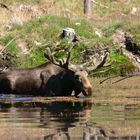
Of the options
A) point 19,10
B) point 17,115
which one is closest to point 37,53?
point 19,10

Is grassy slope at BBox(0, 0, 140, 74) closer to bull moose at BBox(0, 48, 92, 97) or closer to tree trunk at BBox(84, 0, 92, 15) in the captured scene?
tree trunk at BBox(84, 0, 92, 15)

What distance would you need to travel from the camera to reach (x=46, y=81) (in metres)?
22.1

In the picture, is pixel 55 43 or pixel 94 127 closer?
pixel 94 127

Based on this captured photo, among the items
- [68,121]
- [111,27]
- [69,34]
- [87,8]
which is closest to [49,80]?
[68,121]

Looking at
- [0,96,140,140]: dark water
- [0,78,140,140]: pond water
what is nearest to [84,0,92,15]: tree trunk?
[0,78,140,140]: pond water

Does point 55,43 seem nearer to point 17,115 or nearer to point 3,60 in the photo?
point 3,60

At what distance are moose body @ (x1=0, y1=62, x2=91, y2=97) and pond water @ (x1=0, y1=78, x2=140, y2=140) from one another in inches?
25.6

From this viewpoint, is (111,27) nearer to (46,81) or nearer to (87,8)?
(87,8)

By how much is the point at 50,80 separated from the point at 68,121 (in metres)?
8.45

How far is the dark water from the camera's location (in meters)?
11.6

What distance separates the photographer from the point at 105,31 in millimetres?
34156

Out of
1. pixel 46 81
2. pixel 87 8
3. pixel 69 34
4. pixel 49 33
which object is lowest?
pixel 46 81

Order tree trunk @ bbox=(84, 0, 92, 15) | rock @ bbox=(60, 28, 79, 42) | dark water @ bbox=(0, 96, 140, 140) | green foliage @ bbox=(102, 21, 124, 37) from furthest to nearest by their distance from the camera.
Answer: tree trunk @ bbox=(84, 0, 92, 15), green foliage @ bbox=(102, 21, 124, 37), rock @ bbox=(60, 28, 79, 42), dark water @ bbox=(0, 96, 140, 140)

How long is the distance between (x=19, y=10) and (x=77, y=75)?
16327 mm
